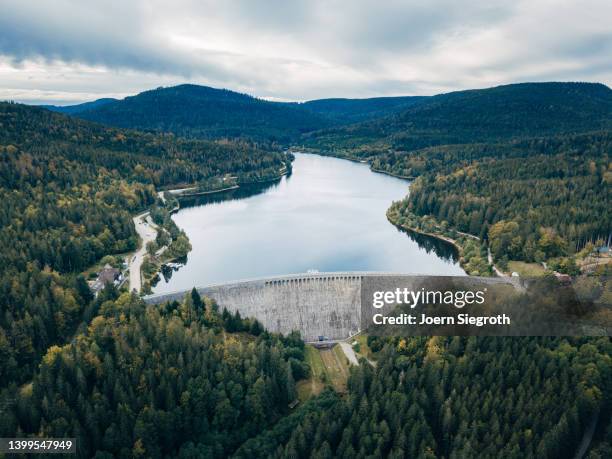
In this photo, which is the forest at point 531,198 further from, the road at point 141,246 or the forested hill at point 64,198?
the forested hill at point 64,198

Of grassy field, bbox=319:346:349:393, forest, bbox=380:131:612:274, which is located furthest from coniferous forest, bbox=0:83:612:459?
forest, bbox=380:131:612:274

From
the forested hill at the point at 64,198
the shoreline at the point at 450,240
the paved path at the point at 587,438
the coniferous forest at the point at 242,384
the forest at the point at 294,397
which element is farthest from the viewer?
the shoreline at the point at 450,240

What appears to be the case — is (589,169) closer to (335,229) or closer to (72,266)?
(335,229)

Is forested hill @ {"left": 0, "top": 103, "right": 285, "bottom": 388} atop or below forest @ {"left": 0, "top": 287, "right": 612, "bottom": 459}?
atop

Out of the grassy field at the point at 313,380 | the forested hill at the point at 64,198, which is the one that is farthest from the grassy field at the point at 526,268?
the forested hill at the point at 64,198

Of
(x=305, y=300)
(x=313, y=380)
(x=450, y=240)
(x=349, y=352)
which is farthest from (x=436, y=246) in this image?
(x=313, y=380)

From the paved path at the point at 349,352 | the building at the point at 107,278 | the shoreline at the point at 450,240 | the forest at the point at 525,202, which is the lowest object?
the paved path at the point at 349,352

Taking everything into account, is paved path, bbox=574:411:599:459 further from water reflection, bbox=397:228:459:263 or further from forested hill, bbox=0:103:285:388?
forested hill, bbox=0:103:285:388
